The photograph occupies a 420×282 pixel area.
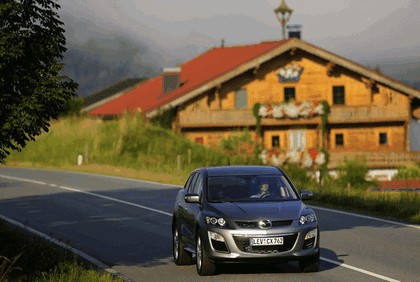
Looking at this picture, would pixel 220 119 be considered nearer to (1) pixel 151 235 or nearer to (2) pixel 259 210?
(1) pixel 151 235

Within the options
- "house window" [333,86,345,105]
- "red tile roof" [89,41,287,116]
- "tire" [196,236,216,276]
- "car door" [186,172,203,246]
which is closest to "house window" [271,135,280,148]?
"house window" [333,86,345,105]

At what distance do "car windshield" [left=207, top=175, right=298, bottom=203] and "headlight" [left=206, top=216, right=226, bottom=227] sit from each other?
2.22 ft

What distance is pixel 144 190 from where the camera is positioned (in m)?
34.8

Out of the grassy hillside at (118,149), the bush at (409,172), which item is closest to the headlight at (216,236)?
the grassy hillside at (118,149)

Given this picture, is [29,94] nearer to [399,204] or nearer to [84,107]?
[399,204]

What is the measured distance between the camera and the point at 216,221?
48.4 ft

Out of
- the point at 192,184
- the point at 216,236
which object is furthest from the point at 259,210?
the point at 192,184

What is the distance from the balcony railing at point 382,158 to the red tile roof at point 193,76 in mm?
7570

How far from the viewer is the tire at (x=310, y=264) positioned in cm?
1479

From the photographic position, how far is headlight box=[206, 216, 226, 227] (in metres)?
14.7

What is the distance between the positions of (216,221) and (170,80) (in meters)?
54.8

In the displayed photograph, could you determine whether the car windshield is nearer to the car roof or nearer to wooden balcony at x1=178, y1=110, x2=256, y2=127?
the car roof

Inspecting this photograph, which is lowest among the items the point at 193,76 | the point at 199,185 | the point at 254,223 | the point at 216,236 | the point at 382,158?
the point at 216,236

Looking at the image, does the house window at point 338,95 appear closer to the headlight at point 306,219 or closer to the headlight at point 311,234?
the headlight at point 306,219
